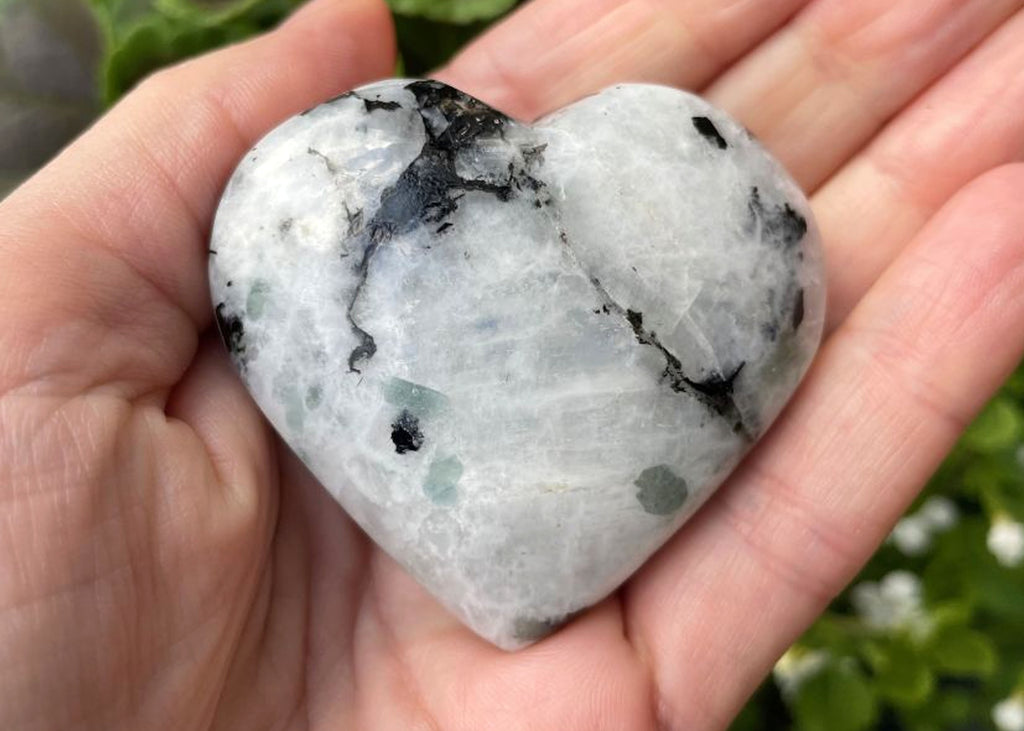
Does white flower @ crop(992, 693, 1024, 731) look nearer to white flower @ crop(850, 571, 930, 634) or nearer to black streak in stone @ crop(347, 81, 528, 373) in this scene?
white flower @ crop(850, 571, 930, 634)

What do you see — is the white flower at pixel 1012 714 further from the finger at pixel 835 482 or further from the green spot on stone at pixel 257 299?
the green spot on stone at pixel 257 299

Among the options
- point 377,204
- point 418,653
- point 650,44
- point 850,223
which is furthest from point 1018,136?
point 418,653

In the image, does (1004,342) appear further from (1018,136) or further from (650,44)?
(650,44)

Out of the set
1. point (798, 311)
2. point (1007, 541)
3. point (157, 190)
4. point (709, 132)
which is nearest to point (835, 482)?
point (798, 311)

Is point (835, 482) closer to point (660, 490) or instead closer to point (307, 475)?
point (660, 490)

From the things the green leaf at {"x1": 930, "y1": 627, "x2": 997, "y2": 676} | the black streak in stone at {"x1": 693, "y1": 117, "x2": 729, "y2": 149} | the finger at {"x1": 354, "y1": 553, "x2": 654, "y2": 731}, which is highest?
the black streak in stone at {"x1": 693, "y1": 117, "x2": 729, "y2": 149}

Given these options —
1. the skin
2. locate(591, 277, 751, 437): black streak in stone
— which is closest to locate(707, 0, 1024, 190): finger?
the skin

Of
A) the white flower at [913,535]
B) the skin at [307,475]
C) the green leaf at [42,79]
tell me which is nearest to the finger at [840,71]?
the skin at [307,475]
